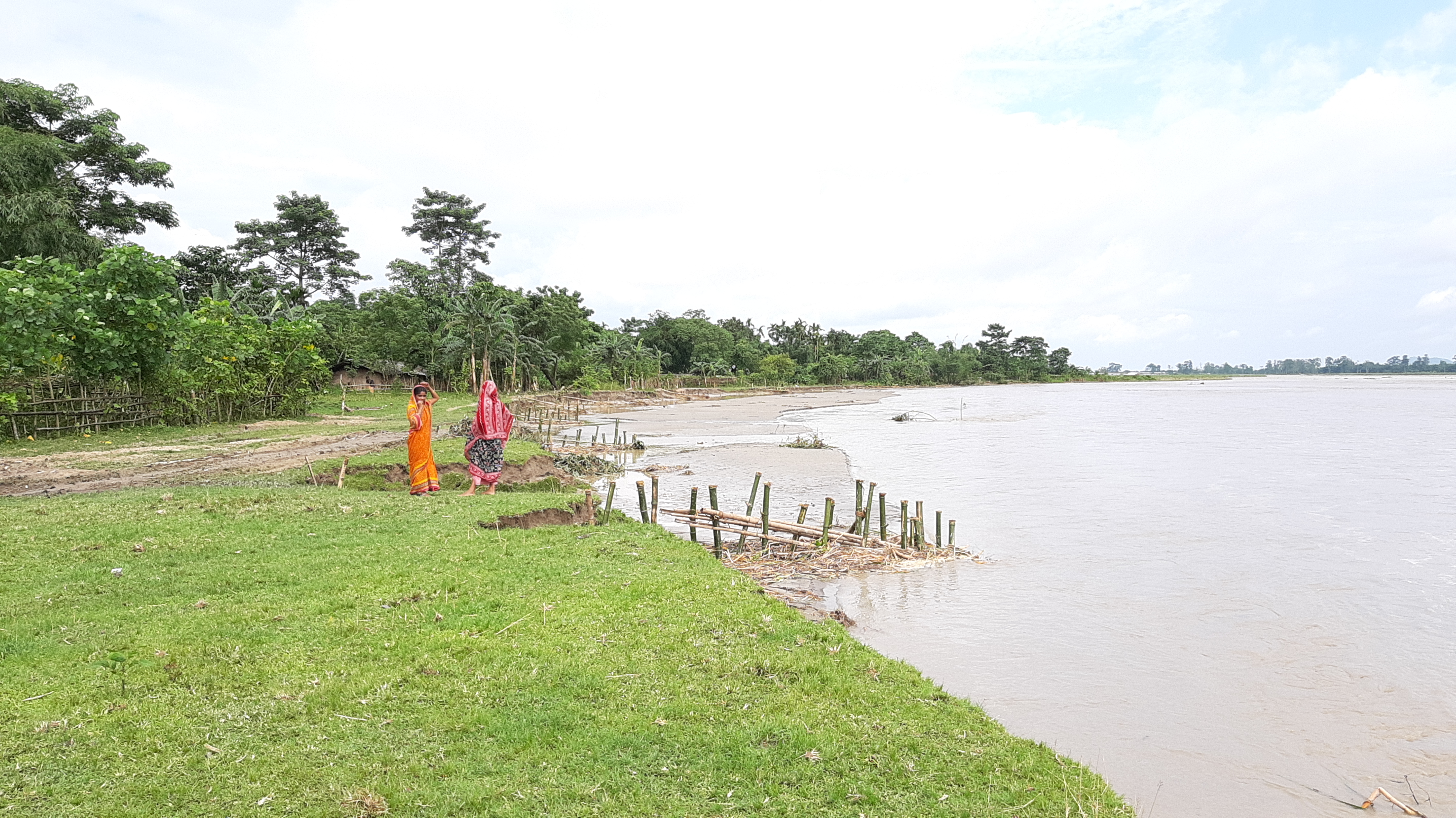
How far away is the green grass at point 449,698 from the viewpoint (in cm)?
501

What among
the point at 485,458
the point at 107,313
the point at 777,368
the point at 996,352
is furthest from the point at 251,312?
the point at 996,352

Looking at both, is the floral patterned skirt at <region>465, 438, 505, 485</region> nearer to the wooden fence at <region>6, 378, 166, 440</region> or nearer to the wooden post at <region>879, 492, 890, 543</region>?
the wooden post at <region>879, 492, 890, 543</region>

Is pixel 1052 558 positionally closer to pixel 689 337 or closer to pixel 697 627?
pixel 697 627

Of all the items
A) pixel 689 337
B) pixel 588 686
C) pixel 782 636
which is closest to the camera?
pixel 588 686

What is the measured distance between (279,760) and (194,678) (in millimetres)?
1828

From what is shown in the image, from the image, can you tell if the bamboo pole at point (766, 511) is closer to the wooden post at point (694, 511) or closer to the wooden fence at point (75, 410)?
the wooden post at point (694, 511)

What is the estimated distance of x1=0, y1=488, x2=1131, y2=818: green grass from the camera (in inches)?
197

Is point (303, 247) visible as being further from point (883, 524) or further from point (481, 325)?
point (883, 524)

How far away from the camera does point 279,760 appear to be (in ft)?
16.9

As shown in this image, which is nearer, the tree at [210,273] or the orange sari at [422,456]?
the orange sari at [422,456]

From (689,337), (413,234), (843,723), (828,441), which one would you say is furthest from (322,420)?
(689,337)

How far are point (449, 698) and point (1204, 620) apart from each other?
11.9m

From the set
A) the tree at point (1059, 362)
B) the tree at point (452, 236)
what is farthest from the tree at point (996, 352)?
the tree at point (452, 236)

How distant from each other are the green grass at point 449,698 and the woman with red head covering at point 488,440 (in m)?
5.01
